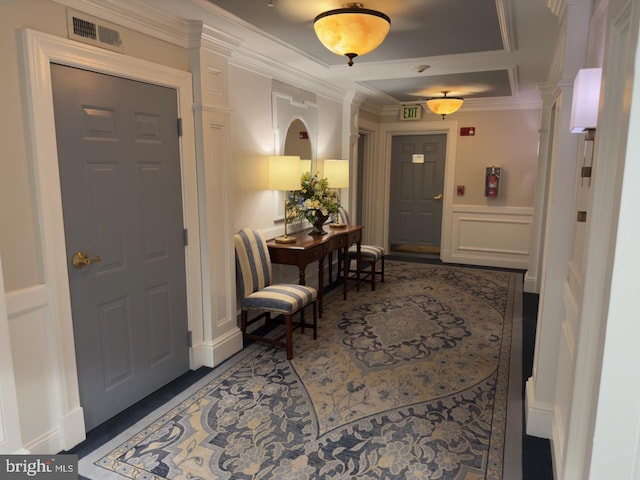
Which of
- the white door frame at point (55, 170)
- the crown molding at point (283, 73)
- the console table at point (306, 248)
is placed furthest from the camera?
the console table at point (306, 248)

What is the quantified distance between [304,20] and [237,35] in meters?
0.57

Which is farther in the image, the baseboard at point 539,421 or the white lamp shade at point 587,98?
the baseboard at point 539,421

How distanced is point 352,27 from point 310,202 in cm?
201

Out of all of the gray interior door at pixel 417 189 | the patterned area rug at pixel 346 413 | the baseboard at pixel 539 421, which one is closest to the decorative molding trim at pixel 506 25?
the baseboard at pixel 539 421

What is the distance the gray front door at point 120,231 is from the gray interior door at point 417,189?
4920 millimetres

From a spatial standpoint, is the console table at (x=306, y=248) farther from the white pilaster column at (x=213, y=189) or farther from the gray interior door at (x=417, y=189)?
the gray interior door at (x=417, y=189)

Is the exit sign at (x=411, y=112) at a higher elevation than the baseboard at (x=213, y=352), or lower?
higher

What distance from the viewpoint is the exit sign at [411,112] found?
656 centimetres

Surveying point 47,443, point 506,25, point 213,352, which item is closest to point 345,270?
point 213,352

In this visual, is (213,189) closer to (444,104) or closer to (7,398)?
(7,398)

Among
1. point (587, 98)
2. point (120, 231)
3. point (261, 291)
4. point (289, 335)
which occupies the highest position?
point (587, 98)

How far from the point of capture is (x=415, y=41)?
3.29m

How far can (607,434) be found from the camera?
3.65 feet

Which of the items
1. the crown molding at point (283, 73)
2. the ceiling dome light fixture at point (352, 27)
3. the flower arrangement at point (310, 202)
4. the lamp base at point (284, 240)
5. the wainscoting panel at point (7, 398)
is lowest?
the wainscoting panel at point (7, 398)
